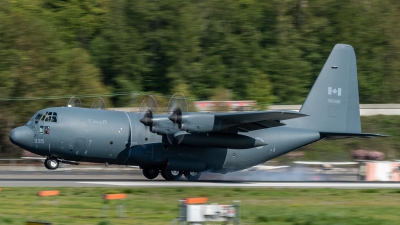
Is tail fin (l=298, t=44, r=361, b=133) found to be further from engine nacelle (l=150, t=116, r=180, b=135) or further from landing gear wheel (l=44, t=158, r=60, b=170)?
landing gear wheel (l=44, t=158, r=60, b=170)

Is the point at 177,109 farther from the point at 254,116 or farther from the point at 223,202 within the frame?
the point at 223,202

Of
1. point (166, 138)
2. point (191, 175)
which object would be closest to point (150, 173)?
point (191, 175)

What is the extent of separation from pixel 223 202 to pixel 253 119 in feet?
16.1

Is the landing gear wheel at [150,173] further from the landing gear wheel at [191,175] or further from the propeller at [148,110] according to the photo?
the propeller at [148,110]

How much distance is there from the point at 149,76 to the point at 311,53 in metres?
15.4

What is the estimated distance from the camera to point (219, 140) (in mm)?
22625

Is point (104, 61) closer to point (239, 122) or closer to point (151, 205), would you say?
point (239, 122)

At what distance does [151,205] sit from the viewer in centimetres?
1670

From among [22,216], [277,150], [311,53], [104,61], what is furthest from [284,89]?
[22,216]

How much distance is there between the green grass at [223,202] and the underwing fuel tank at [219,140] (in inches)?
87.2

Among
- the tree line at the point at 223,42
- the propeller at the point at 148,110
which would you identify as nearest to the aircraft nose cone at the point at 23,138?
the propeller at the point at 148,110

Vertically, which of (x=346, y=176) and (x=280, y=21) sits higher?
(x=280, y=21)

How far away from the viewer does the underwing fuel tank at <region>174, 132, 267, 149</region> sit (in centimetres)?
2225

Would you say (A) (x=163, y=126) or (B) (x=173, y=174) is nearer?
(A) (x=163, y=126)
